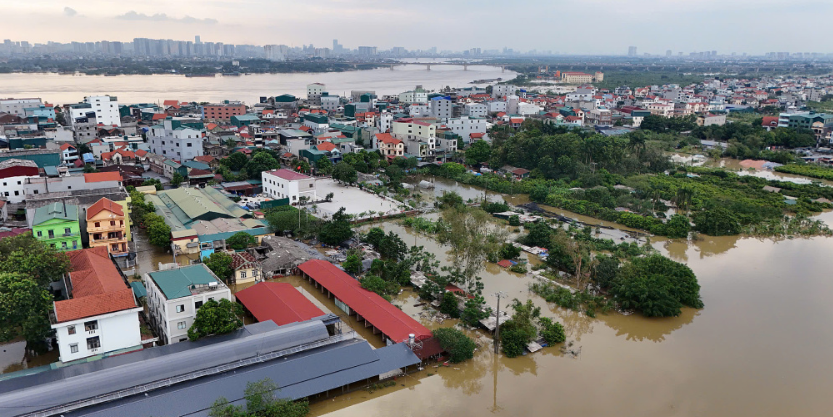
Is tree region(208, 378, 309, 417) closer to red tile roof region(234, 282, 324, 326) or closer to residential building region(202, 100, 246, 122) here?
red tile roof region(234, 282, 324, 326)

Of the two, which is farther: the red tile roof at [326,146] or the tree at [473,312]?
the red tile roof at [326,146]

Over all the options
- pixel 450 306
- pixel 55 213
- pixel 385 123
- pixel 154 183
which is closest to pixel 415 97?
pixel 385 123

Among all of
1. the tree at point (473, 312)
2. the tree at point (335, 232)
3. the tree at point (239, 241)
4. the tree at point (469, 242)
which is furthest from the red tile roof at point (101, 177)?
the tree at point (473, 312)

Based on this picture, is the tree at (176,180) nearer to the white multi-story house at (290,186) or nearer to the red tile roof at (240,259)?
the white multi-story house at (290,186)

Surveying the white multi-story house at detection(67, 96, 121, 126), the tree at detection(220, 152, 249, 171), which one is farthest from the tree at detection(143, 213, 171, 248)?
the white multi-story house at detection(67, 96, 121, 126)

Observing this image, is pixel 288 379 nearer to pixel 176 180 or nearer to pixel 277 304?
pixel 277 304
